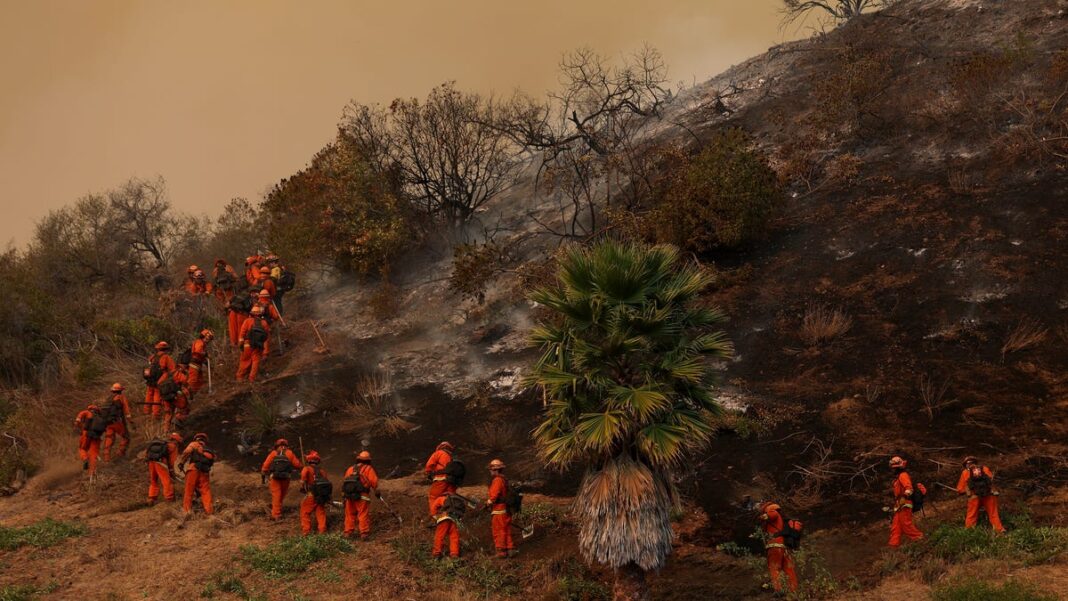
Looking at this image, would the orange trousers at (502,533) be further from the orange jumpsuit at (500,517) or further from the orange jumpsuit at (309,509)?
the orange jumpsuit at (309,509)

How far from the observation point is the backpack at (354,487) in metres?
12.7

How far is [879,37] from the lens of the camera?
2950 centimetres

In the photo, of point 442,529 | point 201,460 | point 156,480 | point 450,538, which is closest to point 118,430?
point 156,480

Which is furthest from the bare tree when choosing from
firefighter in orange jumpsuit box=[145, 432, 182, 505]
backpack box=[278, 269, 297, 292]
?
firefighter in orange jumpsuit box=[145, 432, 182, 505]

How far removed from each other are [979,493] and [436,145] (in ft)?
64.8

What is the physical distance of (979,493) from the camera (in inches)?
424

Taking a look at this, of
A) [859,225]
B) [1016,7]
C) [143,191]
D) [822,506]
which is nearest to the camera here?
[822,506]

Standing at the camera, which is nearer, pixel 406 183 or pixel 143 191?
pixel 406 183

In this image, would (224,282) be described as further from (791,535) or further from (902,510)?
(902,510)

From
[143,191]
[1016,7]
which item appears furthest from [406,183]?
[1016,7]

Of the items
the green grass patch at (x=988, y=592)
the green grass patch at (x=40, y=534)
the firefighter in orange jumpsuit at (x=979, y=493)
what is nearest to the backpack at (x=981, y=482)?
the firefighter in orange jumpsuit at (x=979, y=493)

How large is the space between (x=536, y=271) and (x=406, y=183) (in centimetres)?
773

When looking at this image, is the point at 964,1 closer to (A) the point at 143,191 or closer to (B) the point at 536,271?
(B) the point at 536,271

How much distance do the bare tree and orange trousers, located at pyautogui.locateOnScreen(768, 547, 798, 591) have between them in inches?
718
